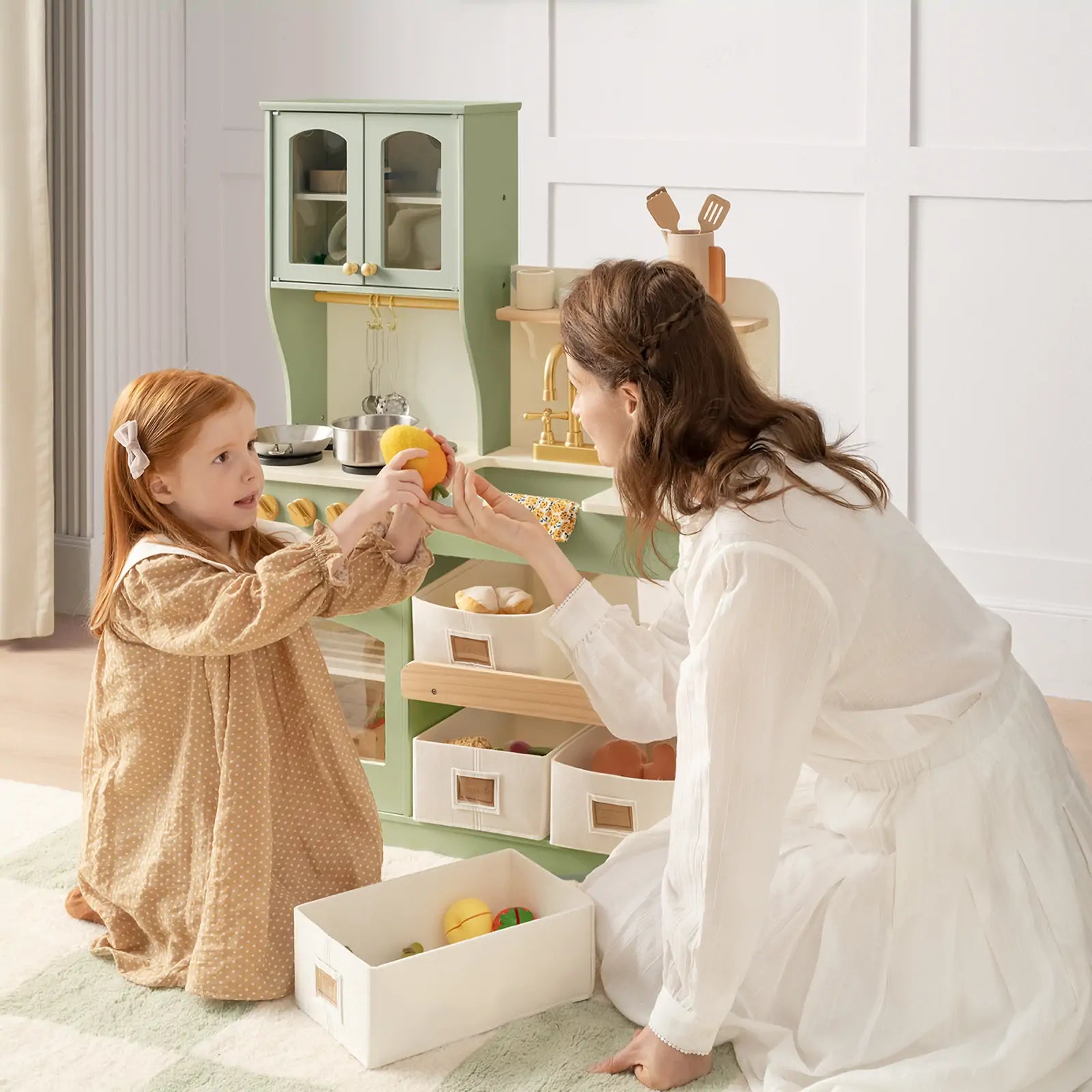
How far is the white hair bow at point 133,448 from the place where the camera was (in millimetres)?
2092

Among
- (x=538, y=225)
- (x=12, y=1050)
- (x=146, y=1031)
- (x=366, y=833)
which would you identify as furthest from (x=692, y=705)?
(x=538, y=225)

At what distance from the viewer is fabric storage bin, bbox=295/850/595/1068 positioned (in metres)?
1.92

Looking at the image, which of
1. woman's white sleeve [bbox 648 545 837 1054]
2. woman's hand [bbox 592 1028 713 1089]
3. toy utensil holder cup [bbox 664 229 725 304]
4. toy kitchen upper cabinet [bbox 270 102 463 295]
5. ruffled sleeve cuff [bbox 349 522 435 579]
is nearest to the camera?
woman's white sleeve [bbox 648 545 837 1054]

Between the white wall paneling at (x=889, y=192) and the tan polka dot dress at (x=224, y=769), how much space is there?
173 cm

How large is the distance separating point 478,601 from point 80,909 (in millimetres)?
785

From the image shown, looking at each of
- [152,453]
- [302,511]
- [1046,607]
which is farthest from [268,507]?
[1046,607]

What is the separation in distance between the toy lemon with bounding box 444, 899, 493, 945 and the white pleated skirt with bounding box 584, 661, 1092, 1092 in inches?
15.3

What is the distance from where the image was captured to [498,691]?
246 cm

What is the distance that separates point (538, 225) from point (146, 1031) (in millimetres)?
2412

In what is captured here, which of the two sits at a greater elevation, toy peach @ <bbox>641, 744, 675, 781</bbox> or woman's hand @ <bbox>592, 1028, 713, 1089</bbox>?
toy peach @ <bbox>641, 744, 675, 781</bbox>

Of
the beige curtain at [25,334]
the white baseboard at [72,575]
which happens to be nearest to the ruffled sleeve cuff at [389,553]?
the beige curtain at [25,334]

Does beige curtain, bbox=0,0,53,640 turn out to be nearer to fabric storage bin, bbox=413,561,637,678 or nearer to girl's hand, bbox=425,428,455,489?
fabric storage bin, bbox=413,561,637,678

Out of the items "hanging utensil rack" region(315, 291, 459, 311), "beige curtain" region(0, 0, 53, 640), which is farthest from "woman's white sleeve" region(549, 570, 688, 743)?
"beige curtain" region(0, 0, 53, 640)

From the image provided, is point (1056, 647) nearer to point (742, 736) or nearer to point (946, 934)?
point (946, 934)
